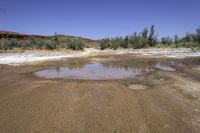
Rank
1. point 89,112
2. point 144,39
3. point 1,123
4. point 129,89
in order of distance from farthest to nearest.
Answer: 1. point 144,39
2. point 129,89
3. point 89,112
4. point 1,123

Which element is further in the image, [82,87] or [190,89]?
[82,87]

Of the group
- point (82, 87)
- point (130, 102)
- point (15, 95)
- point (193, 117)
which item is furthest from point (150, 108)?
point (15, 95)

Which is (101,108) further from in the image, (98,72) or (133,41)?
(133,41)

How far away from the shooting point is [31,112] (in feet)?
15.8

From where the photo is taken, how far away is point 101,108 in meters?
5.02

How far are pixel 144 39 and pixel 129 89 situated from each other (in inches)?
1438

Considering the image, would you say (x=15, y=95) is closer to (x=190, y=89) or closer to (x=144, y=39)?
(x=190, y=89)

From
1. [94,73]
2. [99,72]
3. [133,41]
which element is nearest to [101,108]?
[94,73]

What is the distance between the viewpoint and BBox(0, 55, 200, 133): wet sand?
396cm

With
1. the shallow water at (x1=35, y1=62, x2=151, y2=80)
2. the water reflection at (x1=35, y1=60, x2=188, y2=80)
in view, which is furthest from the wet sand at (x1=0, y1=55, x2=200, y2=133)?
the water reflection at (x1=35, y1=60, x2=188, y2=80)

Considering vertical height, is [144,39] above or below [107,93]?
above

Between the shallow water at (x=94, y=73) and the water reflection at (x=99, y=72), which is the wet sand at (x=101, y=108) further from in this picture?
the water reflection at (x=99, y=72)

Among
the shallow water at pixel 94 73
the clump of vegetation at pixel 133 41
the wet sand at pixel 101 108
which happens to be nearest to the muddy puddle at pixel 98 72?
the shallow water at pixel 94 73

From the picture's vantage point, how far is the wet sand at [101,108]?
13.0ft
